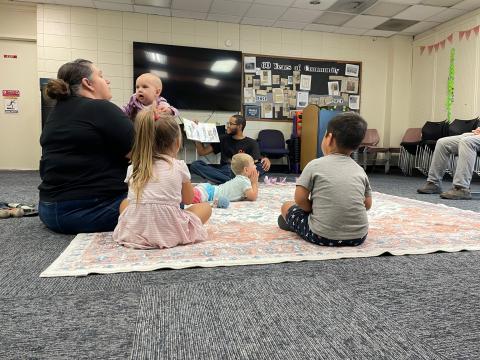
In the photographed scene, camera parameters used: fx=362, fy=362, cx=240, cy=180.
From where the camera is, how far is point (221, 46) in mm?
6281

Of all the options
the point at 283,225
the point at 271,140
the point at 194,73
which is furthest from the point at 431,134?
the point at 283,225

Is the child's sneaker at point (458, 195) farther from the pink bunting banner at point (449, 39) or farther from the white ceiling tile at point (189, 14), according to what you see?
the white ceiling tile at point (189, 14)

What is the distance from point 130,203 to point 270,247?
0.61 m

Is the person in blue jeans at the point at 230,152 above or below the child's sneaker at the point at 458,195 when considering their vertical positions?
above

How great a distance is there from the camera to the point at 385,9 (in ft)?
18.2

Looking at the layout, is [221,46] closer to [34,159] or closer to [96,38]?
[96,38]

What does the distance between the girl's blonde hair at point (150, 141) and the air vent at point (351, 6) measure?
4.76 metres

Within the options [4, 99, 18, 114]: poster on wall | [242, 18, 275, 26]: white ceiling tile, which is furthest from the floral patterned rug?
[4, 99, 18, 114]: poster on wall

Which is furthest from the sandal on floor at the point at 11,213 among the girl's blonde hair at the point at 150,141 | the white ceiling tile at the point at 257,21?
the white ceiling tile at the point at 257,21

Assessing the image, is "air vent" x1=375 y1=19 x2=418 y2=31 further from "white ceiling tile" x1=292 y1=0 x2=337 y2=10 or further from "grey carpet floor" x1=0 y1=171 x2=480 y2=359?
"grey carpet floor" x1=0 y1=171 x2=480 y2=359

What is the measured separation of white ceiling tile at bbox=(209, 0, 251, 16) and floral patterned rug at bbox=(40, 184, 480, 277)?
4138mm

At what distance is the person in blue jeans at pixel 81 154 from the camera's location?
64.9 inches

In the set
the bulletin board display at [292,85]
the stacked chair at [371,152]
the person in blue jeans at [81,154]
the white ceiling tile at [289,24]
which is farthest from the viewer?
the stacked chair at [371,152]

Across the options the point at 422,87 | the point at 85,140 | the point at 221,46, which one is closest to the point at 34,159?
the point at 221,46
